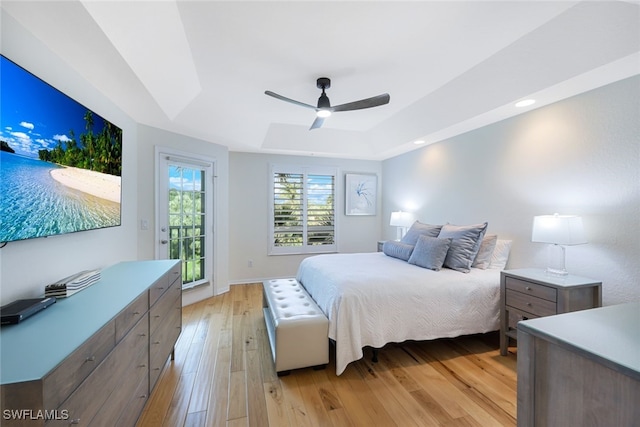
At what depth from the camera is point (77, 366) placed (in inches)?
38.7

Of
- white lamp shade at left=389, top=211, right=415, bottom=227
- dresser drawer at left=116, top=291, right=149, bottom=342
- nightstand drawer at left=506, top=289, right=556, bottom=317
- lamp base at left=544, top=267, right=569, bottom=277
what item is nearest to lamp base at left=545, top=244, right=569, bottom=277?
lamp base at left=544, top=267, right=569, bottom=277

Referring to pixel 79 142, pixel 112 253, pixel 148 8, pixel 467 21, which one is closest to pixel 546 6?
pixel 467 21

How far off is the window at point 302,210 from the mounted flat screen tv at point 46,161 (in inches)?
114

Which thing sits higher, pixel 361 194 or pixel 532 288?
pixel 361 194

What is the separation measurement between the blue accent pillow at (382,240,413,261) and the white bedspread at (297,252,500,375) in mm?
507

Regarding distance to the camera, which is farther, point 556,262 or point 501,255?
point 501,255

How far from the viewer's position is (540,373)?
1.00 meters

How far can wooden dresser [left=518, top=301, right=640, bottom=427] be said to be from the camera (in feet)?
2.60

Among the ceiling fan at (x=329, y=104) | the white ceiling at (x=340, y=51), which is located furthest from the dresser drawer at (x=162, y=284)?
the ceiling fan at (x=329, y=104)

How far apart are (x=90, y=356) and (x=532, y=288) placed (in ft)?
9.50

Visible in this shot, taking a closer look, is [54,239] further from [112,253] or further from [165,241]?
[165,241]

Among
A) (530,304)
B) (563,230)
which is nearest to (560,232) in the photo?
(563,230)

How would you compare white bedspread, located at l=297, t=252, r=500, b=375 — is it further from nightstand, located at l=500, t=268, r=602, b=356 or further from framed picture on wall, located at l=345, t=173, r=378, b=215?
framed picture on wall, located at l=345, t=173, r=378, b=215

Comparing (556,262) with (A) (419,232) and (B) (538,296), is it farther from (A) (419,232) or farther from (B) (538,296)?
(A) (419,232)
